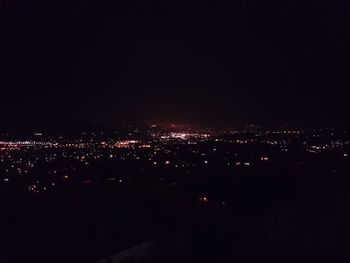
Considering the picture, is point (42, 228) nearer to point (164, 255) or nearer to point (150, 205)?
point (150, 205)

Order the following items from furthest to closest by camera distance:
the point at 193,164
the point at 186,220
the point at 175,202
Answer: the point at 193,164
the point at 175,202
the point at 186,220

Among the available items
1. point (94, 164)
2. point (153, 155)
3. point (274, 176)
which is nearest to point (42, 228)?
point (274, 176)

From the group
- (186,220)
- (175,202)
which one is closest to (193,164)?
(175,202)

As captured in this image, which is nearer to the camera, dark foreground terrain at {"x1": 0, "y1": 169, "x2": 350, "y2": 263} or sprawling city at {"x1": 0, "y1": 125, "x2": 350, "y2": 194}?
dark foreground terrain at {"x1": 0, "y1": 169, "x2": 350, "y2": 263}

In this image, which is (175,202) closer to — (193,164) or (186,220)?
(186,220)

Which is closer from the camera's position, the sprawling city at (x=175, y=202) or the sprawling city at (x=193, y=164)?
the sprawling city at (x=175, y=202)

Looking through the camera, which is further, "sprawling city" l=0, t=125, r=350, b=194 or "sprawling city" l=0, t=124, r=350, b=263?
"sprawling city" l=0, t=125, r=350, b=194

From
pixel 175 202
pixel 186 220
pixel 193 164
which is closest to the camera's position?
pixel 186 220

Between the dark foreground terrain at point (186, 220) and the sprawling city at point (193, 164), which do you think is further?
the sprawling city at point (193, 164)
